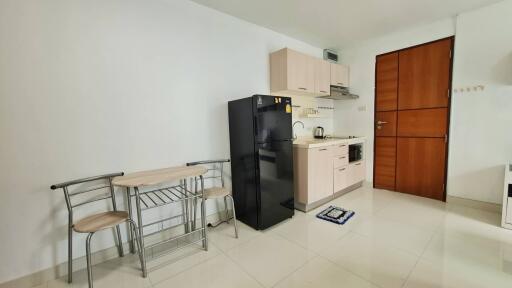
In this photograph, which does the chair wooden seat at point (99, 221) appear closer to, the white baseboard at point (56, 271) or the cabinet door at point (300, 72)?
the white baseboard at point (56, 271)

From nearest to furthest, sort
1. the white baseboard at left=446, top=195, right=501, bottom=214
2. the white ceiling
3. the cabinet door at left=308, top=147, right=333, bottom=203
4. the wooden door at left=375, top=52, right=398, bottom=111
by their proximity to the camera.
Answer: the white ceiling
the white baseboard at left=446, top=195, right=501, bottom=214
the cabinet door at left=308, top=147, right=333, bottom=203
the wooden door at left=375, top=52, right=398, bottom=111

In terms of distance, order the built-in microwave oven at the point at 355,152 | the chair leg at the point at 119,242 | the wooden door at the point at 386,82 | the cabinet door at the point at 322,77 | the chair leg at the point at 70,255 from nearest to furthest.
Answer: the chair leg at the point at 70,255
the chair leg at the point at 119,242
the cabinet door at the point at 322,77
the wooden door at the point at 386,82
the built-in microwave oven at the point at 355,152

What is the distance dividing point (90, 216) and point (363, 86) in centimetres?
415

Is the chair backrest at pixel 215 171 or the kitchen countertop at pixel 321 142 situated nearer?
the chair backrest at pixel 215 171

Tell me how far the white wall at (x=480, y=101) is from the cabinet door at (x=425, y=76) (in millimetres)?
110

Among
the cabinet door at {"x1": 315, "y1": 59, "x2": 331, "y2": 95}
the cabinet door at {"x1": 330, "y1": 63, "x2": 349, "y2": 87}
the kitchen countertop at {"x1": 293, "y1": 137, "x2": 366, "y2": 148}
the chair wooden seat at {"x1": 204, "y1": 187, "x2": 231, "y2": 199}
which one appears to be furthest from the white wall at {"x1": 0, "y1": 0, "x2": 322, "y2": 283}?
the cabinet door at {"x1": 330, "y1": 63, "x2": 349, "y2": 87}

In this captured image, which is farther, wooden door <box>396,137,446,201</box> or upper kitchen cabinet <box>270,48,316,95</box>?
wooden door <box>396,137,446,201</box>

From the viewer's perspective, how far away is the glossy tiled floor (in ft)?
5.31

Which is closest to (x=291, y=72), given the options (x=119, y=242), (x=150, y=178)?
(x=150, y=178)

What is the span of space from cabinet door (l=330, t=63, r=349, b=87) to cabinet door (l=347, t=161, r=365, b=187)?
1416mm

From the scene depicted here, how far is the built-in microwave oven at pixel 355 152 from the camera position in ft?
11.7

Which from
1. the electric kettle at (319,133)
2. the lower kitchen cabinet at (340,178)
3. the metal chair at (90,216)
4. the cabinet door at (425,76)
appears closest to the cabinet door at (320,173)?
the lower kitchen cabinet at (340,178)

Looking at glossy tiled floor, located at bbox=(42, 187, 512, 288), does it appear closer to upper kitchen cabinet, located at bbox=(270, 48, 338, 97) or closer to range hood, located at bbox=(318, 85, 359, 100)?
upper kitchen cabinet, located at bbox=(270, 48, 338, 97)

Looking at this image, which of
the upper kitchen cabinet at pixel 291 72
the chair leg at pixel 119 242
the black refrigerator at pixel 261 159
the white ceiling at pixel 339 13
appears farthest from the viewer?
the upper kitchen cabinet at pixel 291 72
